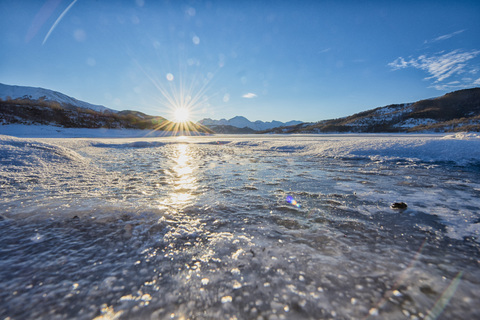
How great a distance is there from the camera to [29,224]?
2.89m

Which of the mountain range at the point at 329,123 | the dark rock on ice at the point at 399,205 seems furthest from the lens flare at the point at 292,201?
the mountain range at the point at 329,123

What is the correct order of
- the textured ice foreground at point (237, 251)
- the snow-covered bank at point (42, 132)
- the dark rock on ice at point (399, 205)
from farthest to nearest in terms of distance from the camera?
the snow-covered bank at point (42, 132), the dark rock on ice at point (399, 205), the textured ice foreground at point (237, 251)

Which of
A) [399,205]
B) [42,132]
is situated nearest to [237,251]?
[399,205]

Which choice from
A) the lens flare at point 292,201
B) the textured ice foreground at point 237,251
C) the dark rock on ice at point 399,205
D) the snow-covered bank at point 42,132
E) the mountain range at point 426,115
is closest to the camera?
the textured ice foreground at point 237,251

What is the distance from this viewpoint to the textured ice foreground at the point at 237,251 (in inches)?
61.9

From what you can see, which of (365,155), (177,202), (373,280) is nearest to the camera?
(373,280)

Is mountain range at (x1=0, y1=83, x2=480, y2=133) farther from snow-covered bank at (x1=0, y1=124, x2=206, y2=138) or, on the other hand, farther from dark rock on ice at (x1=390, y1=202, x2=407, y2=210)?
dark rock on ice at (x1=390, y1=202, x2=407, y2=210)

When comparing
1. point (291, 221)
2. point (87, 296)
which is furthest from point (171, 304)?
point (291, 221)

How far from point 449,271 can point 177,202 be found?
382 cm

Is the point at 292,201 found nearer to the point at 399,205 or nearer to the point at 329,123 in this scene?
the point at 399,205

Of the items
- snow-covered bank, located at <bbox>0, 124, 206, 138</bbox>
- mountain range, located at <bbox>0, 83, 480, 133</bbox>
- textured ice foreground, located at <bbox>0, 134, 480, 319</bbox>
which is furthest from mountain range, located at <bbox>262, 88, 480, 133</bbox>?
textured ice foreground, located at <bbox>0, 134, 480, 319</bbox>

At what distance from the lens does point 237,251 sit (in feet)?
7.59

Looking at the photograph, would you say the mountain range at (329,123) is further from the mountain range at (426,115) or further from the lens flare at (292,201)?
the lens flare at (292,201)

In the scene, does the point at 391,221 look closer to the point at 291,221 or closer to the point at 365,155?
the point at 291,221
